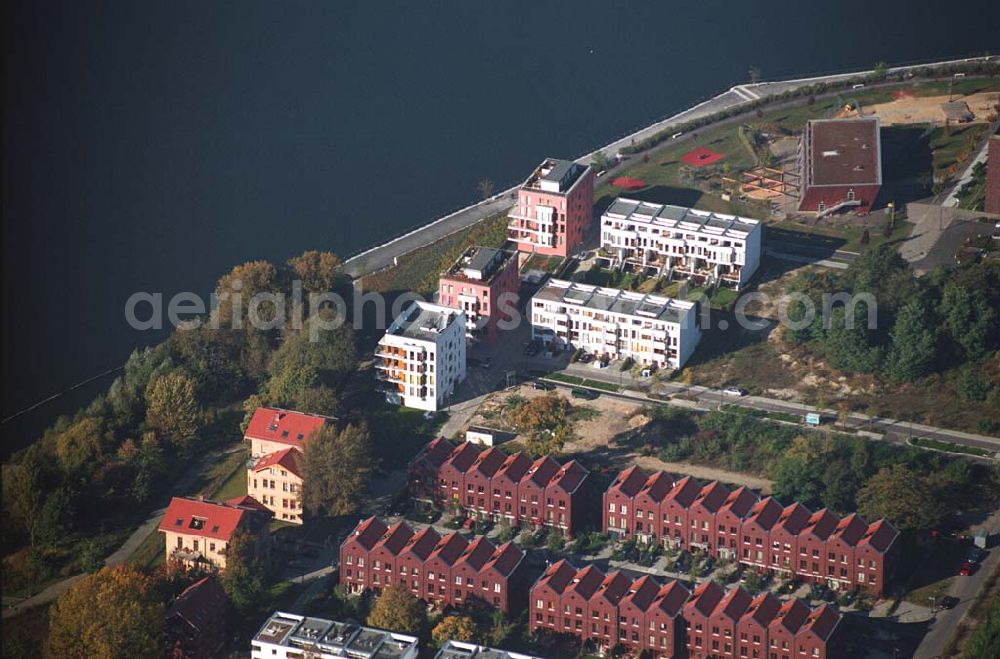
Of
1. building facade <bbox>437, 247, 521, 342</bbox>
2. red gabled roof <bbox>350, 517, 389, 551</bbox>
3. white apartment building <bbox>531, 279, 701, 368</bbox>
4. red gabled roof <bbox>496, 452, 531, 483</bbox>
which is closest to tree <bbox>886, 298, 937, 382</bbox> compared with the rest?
white apartment building <bbox>531, 279, 701, 368</bbox>

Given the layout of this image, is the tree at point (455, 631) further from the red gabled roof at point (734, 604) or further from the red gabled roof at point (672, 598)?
the red gabled roof at point (734, 604)

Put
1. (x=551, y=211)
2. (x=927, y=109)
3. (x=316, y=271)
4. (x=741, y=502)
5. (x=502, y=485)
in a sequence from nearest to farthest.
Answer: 1. (x=741, y=502)
2. (x=502, y=485)
3. (x=316, y=271)
4. (x=551, y=211)
5. (x=927, y=109)

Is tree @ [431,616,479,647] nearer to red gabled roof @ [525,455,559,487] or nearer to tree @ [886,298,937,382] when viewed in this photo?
red gabled roof @ [525,455,559,487]

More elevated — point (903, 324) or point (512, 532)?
point (903, 324)

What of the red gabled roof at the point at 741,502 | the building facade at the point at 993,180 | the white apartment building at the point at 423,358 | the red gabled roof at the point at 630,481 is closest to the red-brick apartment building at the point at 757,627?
the red gabled roof at the point at 741,502

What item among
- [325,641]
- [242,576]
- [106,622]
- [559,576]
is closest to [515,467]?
[559,576]

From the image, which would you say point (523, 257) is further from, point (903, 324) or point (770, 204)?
point (903, 324)

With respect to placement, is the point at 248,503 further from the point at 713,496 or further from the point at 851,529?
the point at 851,529

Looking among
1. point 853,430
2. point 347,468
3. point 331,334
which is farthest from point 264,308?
point 853,430
